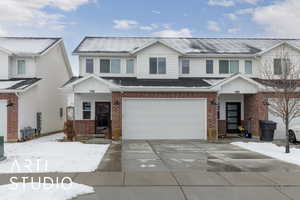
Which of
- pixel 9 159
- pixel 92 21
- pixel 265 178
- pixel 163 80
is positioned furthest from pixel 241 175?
pixel 92 21

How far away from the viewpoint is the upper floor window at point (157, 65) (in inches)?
792

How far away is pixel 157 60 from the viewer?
20.1 metres

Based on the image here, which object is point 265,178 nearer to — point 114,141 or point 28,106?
point 114,141

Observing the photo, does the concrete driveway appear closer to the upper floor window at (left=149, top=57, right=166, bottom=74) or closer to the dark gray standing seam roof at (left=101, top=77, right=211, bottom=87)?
the dark gray standing seam roof at (left=101, top=77, right=211, bottom=87)

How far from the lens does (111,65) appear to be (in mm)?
20609

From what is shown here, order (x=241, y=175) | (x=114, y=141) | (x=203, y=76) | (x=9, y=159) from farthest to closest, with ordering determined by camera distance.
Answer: (x=203, y=76) → (x=114, y=141) → (x=9, y=159) → (x=241, y=175)

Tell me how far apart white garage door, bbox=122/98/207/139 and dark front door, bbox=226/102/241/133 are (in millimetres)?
3851

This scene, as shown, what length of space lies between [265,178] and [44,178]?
6192mm

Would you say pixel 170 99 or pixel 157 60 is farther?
pixel 157 60

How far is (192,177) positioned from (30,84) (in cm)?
1343

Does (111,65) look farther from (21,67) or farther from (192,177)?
(192,177)

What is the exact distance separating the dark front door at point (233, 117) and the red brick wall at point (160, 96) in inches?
143

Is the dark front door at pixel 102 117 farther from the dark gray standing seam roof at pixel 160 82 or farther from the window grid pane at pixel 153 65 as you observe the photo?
the window grid pane at pixel 153 65

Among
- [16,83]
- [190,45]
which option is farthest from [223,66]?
[16,83]
